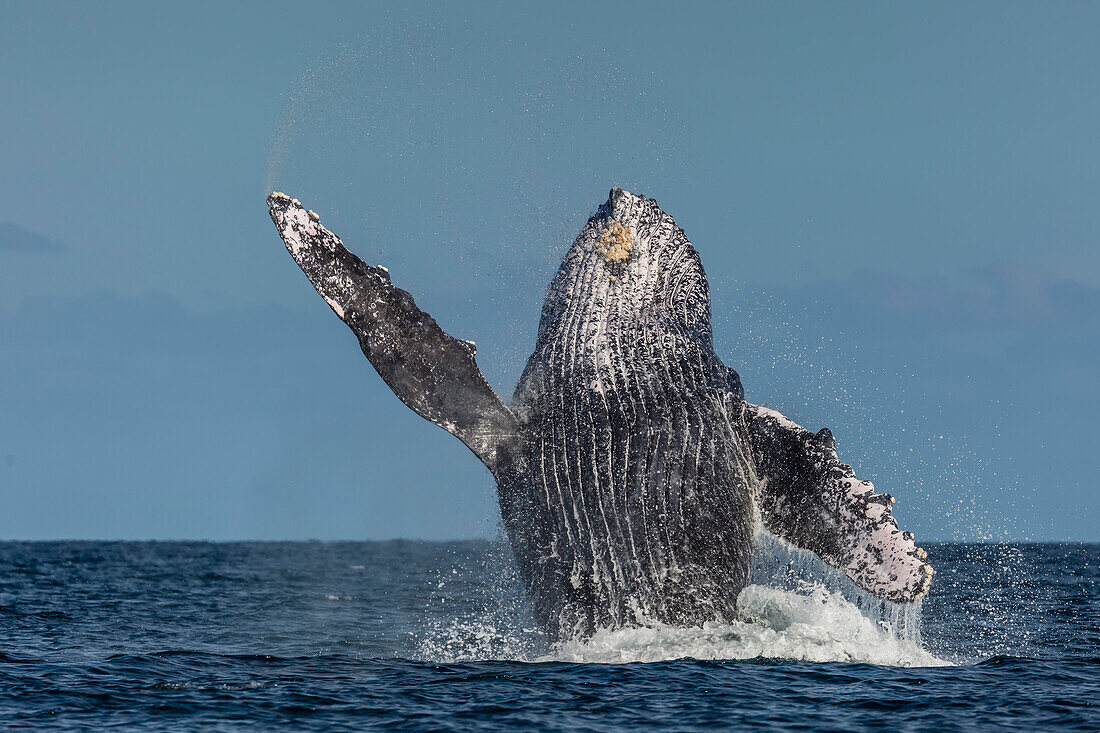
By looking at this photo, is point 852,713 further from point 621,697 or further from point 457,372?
point 457,372

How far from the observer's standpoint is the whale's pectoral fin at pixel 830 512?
509 inches

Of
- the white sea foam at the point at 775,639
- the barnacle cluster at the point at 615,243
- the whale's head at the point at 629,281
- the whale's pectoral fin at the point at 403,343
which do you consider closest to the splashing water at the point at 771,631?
the white sea foam at the point at 775,639

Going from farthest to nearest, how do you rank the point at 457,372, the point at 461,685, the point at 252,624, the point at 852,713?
the point at 252,624 → the point at 457,372 → the point at 461,685 → the point at 852,713

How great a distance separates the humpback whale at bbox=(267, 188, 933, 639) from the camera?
42.2ft

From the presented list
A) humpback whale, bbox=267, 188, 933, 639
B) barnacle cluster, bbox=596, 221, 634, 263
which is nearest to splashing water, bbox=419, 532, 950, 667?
humpback whale, bbox=267, 188, 933, 639

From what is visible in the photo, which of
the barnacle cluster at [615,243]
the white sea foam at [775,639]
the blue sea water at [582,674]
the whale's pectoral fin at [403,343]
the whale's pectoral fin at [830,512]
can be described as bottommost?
the blue sea water at [582,674]

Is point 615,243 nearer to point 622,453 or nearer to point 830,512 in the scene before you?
point 622,453

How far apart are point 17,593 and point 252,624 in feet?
40.3

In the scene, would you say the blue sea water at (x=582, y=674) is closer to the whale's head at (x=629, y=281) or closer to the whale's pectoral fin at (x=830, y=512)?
the whale's pectoral fin at (x=830, y=512)

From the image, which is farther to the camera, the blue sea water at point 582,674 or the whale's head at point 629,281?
the whale's head at point 629,281

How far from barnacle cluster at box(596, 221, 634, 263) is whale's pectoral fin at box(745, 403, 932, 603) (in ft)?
8.09

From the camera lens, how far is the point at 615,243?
1411cm

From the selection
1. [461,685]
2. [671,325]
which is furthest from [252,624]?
[671,325]

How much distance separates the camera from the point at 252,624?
843 inches
